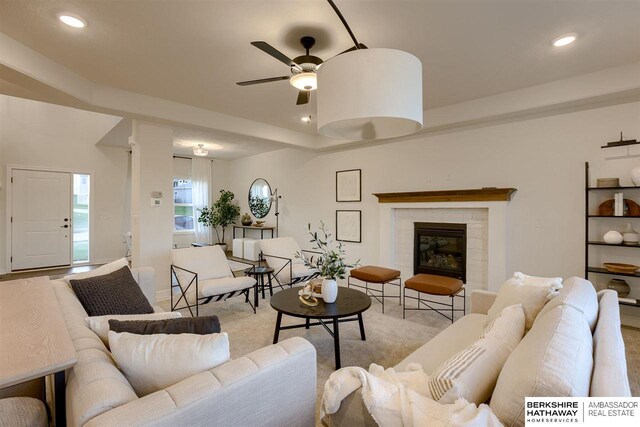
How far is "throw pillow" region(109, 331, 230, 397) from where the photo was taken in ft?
3.73

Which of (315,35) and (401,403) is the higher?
(315,35)

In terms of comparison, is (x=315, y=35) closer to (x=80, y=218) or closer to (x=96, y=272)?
(x=96, y=272)

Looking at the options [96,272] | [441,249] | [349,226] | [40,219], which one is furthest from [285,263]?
[40,219]

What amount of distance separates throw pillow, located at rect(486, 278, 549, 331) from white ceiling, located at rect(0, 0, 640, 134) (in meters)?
1.96

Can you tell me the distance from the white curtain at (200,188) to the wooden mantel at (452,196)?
5.14 metres

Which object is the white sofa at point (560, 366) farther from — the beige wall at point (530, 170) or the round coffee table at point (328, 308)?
the beige wall at point (530, 170)

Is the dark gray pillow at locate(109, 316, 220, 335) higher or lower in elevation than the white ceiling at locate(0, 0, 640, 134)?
lower

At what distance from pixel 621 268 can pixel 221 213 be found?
7.54m

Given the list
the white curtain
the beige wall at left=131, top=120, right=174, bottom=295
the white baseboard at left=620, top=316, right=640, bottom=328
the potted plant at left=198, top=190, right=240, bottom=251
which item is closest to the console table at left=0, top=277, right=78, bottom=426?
the beige wall at left=131, top=120, right=174, bottom=295

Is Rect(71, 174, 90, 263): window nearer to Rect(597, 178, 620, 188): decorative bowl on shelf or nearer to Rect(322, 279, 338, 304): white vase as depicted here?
Rect(322, 279, 338, 304): white vase

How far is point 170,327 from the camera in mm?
1349

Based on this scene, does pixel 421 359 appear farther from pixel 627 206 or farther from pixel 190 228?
pixel 190 228

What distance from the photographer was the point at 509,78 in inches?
132

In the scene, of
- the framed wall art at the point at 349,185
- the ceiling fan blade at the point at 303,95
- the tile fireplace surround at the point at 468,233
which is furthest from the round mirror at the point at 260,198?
the ceiling fan blade at the point at 303,95
